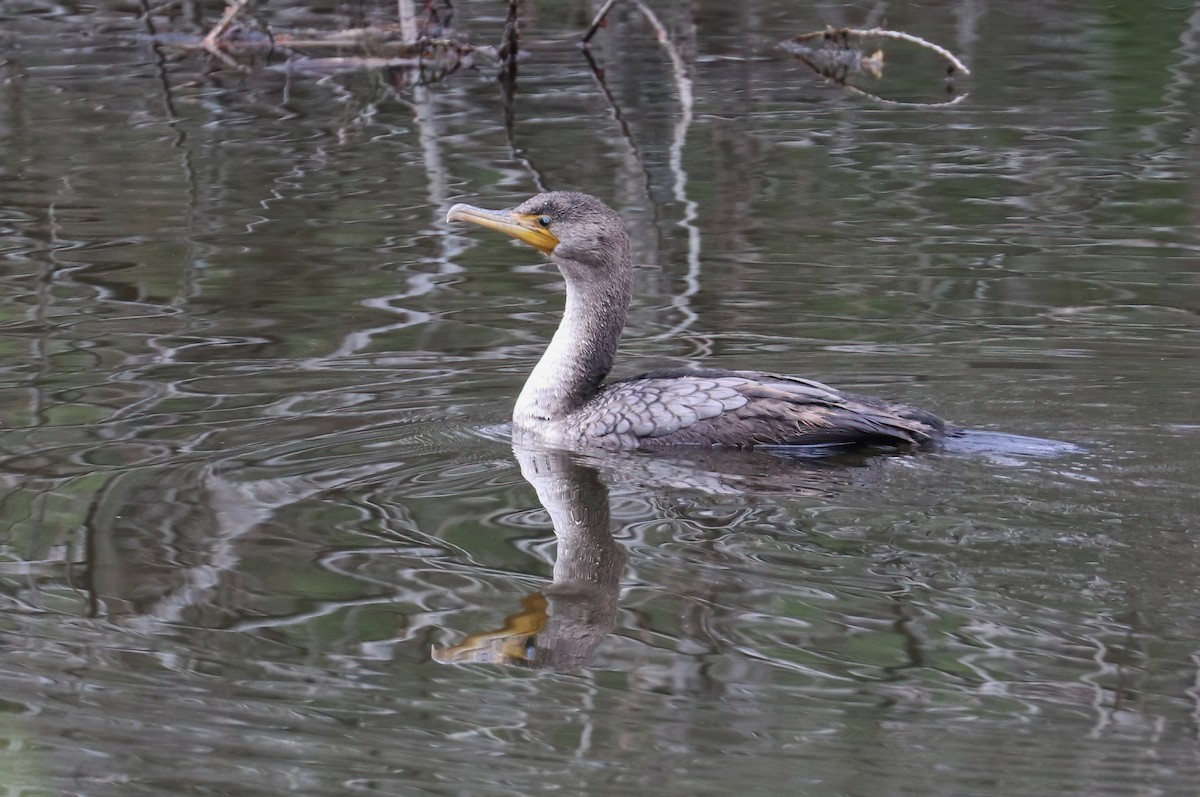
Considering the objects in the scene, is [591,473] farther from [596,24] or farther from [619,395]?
[596,24]

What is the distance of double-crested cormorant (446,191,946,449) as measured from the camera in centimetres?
621

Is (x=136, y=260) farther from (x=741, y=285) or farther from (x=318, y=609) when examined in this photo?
(x=318, y=609)

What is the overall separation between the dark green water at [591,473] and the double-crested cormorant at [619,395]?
7.0 inches

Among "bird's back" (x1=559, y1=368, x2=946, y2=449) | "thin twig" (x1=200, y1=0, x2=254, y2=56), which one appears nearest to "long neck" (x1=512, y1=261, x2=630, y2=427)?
"bird's back" (x1=559, y1=368, x2=946, y2=449)

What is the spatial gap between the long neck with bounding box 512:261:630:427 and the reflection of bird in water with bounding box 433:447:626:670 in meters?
0.59

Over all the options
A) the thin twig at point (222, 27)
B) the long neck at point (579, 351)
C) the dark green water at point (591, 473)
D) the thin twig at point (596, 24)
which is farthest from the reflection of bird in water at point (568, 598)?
the thin twig at point (222, 27)

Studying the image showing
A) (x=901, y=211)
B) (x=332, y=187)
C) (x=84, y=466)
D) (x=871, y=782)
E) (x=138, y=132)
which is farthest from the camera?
(x=138, y=132)

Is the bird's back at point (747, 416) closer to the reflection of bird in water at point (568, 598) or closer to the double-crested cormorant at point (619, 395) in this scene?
the double-crested cormorant at point (619, 395)

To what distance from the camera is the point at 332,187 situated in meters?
10.9

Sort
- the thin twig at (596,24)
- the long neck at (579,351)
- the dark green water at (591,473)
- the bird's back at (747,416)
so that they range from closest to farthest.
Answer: the dark green water at (591,473), the bird's back at (747,416), the long neck at (579,351), the thin twig at (596,24)

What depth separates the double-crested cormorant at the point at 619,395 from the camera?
621cm

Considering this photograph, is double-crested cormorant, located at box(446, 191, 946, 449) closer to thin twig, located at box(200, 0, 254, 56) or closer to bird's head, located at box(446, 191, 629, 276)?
bird's head, located at box(446, 191, 629, 276)

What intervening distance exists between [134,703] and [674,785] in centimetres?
144

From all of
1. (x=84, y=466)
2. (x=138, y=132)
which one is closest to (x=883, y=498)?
(x=84, y=466)
